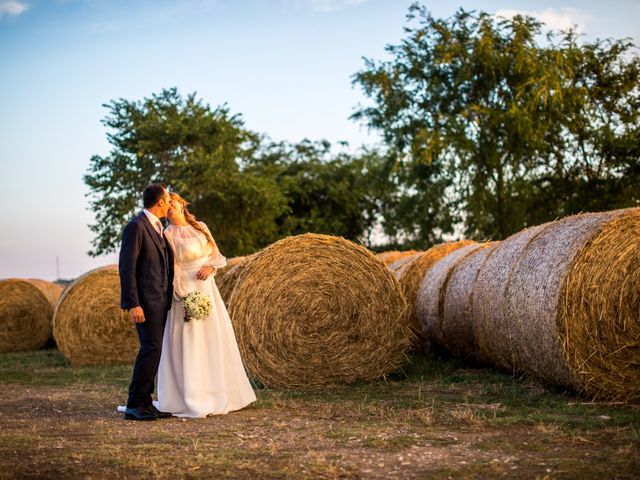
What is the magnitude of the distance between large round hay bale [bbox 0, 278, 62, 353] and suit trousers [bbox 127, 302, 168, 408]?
36.1 ft

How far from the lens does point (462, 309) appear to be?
407 inches

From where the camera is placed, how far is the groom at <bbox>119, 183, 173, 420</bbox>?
7727 millimetres

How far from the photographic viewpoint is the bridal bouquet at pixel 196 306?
8.02 meters

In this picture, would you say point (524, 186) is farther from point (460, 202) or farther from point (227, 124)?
point (227, 124)

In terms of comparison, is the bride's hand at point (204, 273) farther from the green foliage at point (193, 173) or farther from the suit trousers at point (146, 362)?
the green foliage at point (193, 173)

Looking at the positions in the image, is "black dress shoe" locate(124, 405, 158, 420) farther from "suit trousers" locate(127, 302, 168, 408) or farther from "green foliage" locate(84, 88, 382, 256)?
"green foliage" locate(84, 88, 382, 256)

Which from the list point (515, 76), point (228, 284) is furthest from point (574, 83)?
point (228, 284)

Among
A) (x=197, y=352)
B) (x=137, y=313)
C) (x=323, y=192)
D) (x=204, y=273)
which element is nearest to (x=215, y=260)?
(x=204, y=273)

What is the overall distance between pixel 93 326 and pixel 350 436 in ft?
27.9

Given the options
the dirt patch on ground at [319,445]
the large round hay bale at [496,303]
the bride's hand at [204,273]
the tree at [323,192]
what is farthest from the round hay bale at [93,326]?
the tree at [323,192]

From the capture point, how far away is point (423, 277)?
12.8 m

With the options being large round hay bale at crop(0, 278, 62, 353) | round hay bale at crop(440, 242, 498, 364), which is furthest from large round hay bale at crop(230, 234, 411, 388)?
large round hay bale at crop(0, 278, 62, 353)

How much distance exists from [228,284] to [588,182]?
65.2 ft

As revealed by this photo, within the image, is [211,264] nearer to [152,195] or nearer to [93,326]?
[152,195]
